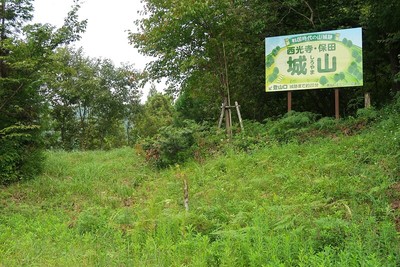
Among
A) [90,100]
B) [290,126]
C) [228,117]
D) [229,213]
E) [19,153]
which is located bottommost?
[229,213]

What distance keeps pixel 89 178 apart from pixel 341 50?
7.81 m

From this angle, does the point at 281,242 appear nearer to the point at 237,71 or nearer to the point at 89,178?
the point at 89,178

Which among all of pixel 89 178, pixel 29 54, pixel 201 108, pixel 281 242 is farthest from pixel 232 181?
pixel 201 108

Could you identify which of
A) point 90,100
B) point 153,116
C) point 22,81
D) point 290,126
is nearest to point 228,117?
point 290,126

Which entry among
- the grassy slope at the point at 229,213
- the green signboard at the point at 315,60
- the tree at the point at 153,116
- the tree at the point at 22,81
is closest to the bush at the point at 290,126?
the green signboard at the point at 315,60

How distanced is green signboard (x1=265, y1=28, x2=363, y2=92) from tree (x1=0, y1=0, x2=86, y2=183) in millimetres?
5654

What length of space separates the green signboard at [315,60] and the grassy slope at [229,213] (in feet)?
7.76

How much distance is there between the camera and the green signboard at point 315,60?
1065 centimetres

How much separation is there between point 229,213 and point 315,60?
6.94 m

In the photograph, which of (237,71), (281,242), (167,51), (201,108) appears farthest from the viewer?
(201,108)

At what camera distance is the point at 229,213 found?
221 inches

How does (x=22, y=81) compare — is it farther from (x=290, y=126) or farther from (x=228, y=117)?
(x=290, y=126)

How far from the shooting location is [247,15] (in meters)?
12.9

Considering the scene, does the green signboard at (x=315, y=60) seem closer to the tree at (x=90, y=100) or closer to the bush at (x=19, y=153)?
the bush at (x=19, y=153)
